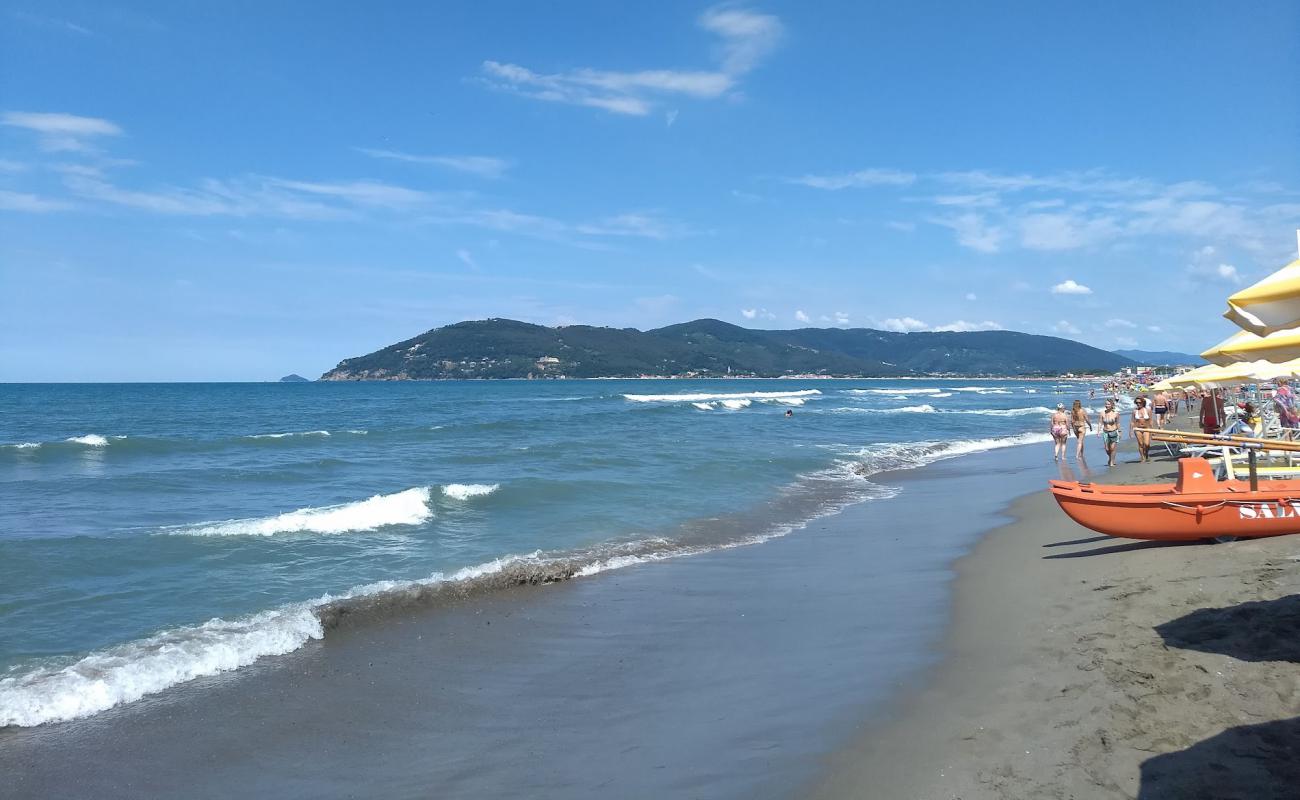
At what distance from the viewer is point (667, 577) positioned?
9.87 meters

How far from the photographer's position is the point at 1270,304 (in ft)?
13.3

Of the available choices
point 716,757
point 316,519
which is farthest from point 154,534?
point 716,757

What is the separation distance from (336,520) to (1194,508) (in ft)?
39.8

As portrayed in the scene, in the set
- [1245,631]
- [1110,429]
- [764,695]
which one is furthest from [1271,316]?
[1110,429]

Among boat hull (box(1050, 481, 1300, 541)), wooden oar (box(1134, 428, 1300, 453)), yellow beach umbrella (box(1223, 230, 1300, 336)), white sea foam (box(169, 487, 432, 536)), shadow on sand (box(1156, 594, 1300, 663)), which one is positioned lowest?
white sea foam (box(169, 487, 432, 536))

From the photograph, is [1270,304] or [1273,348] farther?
[1273,348]

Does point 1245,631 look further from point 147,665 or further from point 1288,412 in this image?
point 1288,412

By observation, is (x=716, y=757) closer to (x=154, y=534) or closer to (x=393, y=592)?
(x=393, y=592)

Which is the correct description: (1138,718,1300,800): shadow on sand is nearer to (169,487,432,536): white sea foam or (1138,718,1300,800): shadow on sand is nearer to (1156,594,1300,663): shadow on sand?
(1156,594,1300,663): shadow on sand

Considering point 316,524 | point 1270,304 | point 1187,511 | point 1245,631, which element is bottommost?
point 316,524

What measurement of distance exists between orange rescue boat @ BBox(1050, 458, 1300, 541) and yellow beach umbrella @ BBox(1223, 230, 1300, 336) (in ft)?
16.5

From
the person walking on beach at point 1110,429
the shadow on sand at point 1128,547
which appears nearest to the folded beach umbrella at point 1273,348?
the shadow on sand at point 1128,547

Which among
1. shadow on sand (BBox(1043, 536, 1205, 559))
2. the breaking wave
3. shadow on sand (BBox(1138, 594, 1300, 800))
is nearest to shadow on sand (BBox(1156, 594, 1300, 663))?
shadow on sand (BBox(1138, 594, 1300, 800))

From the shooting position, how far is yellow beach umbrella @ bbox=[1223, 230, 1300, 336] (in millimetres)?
3939
